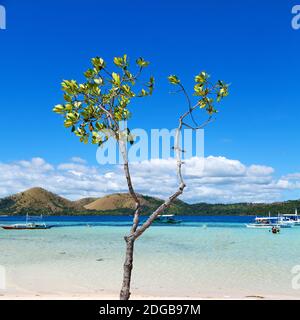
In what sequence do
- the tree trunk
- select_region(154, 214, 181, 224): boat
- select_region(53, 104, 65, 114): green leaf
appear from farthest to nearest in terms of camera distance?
1. select_region(154, 214, 181, 224): boat
2. the tree trunk
3. select_region(53, 104, 65, 114): green leaf

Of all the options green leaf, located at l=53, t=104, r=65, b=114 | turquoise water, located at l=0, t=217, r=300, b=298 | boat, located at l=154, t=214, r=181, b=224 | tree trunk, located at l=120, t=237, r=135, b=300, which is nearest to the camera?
green leaf, located at l=53, t=104, r=65, b=114

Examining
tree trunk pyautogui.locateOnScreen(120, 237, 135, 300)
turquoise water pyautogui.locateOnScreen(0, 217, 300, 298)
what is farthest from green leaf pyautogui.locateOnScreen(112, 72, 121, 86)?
turquoise water pyautogui.locateOnScreen(0, 217, 300, 298)

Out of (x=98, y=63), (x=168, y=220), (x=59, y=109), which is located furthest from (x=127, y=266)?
(x=168, y=220)

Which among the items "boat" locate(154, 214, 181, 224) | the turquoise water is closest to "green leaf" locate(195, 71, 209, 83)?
the turquoise water

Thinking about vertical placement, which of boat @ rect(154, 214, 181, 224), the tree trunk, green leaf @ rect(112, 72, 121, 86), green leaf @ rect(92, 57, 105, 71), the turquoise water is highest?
green leaf @ rect(92, 57, 105, 71)

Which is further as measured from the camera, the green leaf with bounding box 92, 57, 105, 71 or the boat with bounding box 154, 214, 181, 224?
the boat with bounding box 154, 214, 181, 224

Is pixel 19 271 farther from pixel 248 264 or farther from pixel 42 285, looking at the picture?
pixel 248 264

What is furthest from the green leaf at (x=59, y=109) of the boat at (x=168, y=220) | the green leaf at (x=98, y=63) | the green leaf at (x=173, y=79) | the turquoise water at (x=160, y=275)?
the boat at (x=168, y=220)

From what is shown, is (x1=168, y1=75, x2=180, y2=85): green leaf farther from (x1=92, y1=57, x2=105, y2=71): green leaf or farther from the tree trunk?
the tree trunk

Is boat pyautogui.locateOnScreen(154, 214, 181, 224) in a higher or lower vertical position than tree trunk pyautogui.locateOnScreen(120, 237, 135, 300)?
lower

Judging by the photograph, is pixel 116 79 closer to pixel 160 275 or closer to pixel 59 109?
pixel 59 109

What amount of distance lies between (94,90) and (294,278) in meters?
19.3

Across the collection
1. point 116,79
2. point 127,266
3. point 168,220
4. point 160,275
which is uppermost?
point 116,79
